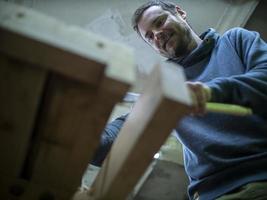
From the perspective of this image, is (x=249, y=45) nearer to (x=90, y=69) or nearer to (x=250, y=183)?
(x=250, y=183)

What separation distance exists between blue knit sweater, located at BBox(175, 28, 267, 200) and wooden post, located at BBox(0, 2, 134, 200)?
0.41 meters

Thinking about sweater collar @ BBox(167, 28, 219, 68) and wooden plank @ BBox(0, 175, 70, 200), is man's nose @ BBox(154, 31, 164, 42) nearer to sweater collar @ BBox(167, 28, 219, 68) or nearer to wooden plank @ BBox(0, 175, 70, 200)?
sweater collar @ BBox(167, 28, 219, 68)

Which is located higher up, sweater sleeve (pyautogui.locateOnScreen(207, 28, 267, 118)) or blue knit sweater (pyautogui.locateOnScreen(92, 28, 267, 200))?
sweater sleeve (pyautogui.locateOnScreen(207, 28, 267, 118))

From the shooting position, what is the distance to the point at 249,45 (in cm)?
125

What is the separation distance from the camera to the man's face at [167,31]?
62.7 inches

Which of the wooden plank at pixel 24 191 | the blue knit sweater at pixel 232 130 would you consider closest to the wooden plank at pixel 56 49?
the wooden plank at pixel 24 191

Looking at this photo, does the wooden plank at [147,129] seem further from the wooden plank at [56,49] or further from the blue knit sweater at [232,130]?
the blue knit sweater at [232,130]

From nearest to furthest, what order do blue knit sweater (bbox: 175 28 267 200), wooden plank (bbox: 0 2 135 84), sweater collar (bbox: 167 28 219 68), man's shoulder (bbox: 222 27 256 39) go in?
wooden plank (bbox: 0 2 135 84), blue knit sweater (bbox: 175 28 267 200), man's shoulder (bbox: 222 27 256 39), sweater collar (bbox: 167 28 219 68)

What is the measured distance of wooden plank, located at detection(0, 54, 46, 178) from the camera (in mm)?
497

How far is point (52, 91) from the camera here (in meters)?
0.53

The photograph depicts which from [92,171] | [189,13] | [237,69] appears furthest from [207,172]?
[189,13]

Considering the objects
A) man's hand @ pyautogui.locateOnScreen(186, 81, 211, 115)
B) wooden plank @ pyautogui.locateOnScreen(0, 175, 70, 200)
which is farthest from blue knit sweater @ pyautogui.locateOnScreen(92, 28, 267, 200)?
wooden plank @ pyautogui.locateOnScreen(0, 175, 70, 200)

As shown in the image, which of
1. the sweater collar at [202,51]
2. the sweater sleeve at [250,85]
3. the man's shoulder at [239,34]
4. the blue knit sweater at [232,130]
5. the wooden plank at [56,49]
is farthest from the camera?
the sweater collar at [202,51]

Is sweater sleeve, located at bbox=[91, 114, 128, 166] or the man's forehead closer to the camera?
sweater sleeve, located at bbox=[91, 114, 128, 166]
